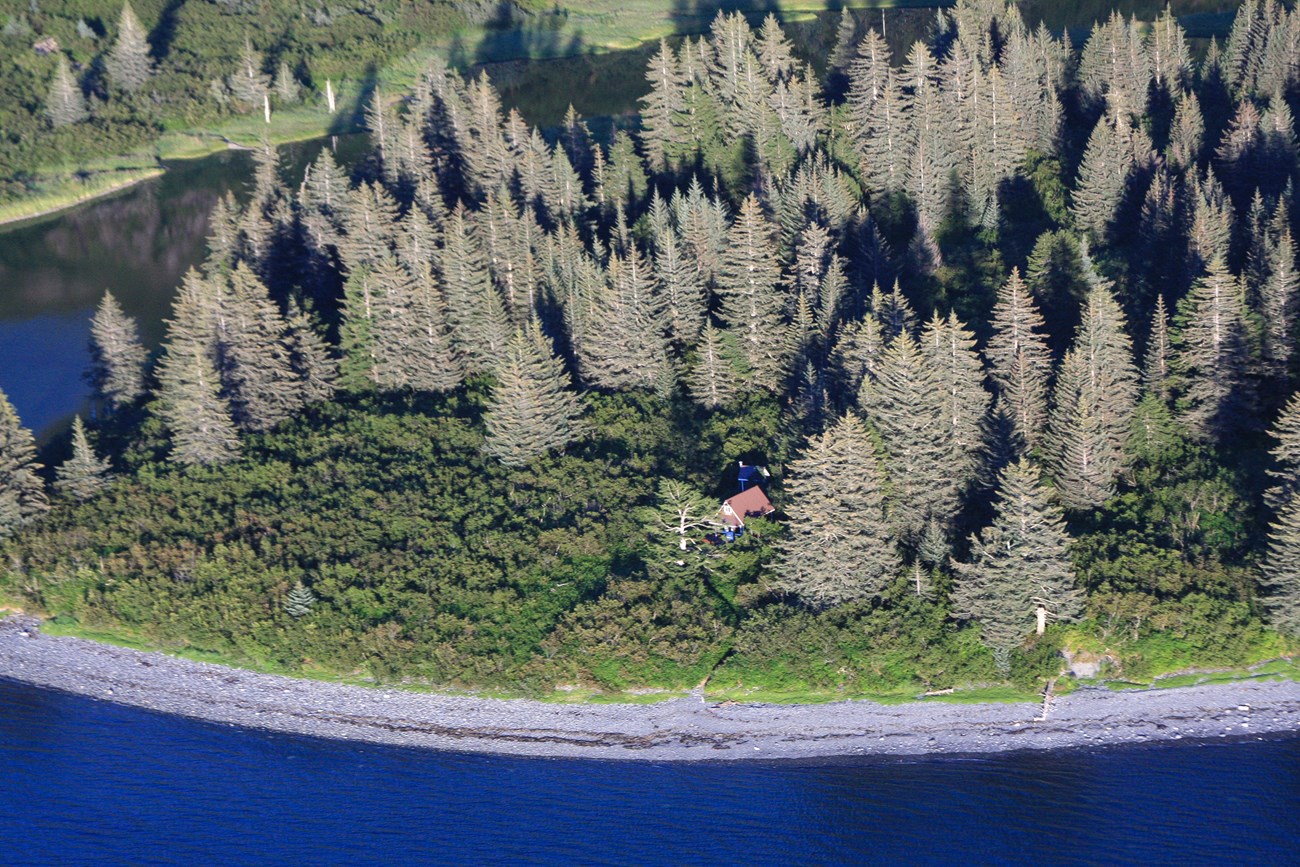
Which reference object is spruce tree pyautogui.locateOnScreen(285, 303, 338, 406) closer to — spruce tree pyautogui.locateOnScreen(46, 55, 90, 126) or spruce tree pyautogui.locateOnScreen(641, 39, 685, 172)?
spruce tree pyautogui.locateOnScreen(641, 39, 685, 172)

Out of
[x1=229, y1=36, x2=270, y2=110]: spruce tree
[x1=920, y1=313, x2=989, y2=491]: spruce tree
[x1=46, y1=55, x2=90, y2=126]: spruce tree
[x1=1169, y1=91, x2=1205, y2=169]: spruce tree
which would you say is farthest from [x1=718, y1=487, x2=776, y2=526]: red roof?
[x1=46, y1=55, x2=90, y2=126]: spruce tree

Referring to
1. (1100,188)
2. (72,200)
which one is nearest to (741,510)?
(1100,188)

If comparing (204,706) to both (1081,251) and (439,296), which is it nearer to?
(439,296)

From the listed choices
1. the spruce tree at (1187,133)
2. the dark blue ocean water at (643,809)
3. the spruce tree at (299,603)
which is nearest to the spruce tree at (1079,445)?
the dark blue ocean water at (643,809)

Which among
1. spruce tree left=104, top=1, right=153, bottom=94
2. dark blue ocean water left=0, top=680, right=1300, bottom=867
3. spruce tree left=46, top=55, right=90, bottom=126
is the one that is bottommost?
dark blue ocean water left=0, top=680, right=1300, bottom=867

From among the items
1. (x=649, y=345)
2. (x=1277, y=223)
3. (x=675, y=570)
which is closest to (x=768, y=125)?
(x=649, y=345)

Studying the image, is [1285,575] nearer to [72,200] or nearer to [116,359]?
[116,359]
